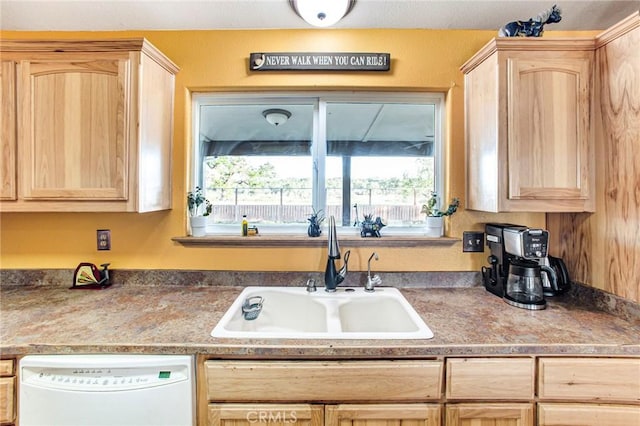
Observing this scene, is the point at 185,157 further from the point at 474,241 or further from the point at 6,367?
the point at 474,241

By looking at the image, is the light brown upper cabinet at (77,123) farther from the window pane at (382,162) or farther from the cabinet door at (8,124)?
the window pane at (382,162)

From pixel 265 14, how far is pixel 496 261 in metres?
1.78

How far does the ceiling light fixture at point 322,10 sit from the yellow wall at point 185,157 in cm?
13

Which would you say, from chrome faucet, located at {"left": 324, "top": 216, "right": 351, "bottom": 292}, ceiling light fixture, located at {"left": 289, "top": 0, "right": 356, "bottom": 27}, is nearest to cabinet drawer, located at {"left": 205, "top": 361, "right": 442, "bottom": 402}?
chrome faucet, located at {"left": 324, "top": 216, "right": 351, "bottom": 292}

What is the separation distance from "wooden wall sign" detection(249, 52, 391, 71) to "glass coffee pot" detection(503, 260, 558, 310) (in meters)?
1.25

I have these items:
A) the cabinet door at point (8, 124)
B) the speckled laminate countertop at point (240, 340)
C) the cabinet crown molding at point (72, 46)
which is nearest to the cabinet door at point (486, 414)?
the speckled laminate countertop at point (240, 340)

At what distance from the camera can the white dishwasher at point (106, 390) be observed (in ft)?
3.11

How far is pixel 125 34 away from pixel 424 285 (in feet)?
7.39

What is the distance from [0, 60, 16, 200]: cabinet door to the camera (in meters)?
1.32

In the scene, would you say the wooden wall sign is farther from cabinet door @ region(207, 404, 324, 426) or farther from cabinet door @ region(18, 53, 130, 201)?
cabinet door @ region(207, 404, 324, 426)

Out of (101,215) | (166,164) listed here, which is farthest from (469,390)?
(101,215)

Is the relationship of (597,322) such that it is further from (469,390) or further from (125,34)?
(125,34)

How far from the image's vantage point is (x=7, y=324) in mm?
1123

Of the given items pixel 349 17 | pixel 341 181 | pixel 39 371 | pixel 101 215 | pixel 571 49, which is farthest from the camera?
pixel 341 181
